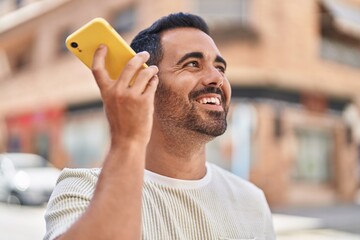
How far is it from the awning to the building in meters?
0.05

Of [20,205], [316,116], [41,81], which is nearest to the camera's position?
[20,205]

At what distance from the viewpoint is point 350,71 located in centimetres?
1680

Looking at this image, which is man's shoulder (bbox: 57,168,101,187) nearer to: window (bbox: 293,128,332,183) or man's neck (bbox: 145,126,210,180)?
man's neck (bbox: 145,126,210,180)

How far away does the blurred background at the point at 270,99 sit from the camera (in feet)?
44.8

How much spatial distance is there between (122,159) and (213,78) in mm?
661

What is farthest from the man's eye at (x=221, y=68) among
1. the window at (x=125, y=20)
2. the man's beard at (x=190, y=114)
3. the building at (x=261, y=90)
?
the window at (x=125, y=20)

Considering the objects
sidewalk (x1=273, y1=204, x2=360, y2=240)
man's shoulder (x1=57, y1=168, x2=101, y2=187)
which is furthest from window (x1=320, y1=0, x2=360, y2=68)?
man's shoulder (x1=57, y1=168, x2=101, y2=187)

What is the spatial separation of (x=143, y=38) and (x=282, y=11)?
43.6 ft

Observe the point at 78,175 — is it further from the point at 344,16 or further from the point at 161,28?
the point at 344,16

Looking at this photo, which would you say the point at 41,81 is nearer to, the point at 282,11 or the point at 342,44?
the point at 282,11

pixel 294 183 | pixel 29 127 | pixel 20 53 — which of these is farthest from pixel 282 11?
pixel 20 53

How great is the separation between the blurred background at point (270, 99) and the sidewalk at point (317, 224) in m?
0.04

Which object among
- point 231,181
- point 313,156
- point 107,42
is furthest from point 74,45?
point 313,156

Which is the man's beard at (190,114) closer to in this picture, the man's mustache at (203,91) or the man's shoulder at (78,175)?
the man's mustache at (203,91)
